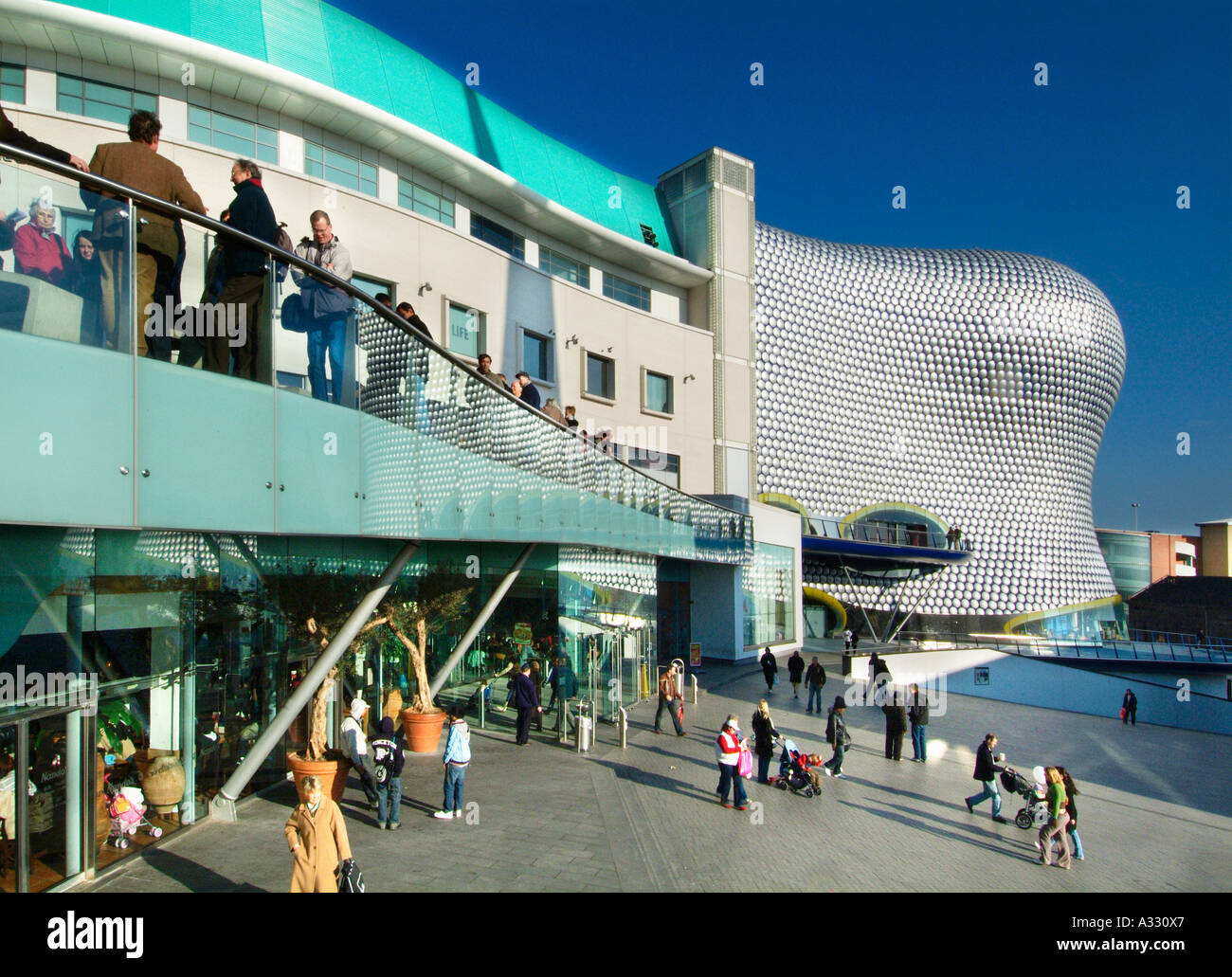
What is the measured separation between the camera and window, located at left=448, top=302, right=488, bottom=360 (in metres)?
21.9

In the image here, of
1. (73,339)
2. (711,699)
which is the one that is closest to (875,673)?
(711,699)

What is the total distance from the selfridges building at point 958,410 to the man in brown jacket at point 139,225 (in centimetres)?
4301

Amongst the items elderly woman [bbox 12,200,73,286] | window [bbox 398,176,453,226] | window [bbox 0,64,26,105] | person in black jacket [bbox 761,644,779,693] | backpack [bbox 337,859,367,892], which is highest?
window [bbox 398,176,453,226]

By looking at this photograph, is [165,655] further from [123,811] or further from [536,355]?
[536,355]

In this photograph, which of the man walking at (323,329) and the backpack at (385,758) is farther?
the backpack at (385,758)

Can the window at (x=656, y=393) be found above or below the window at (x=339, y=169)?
below

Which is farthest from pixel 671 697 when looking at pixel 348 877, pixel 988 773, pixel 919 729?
pixel 348 877

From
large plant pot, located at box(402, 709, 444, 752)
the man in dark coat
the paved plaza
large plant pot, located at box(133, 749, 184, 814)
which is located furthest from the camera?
the man in dark coat

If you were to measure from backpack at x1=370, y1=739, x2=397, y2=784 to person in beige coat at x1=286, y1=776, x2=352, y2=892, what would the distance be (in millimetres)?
2542

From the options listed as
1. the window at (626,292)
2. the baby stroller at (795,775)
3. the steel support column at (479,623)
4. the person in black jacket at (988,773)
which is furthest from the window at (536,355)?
the person in black jacket at (988,773)

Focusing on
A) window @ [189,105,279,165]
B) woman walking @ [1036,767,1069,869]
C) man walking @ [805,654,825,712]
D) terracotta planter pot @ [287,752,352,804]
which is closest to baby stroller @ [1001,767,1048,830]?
woman walking @ [1036,767,1069,869]

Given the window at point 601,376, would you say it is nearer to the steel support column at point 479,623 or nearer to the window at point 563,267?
the window at point 563,267

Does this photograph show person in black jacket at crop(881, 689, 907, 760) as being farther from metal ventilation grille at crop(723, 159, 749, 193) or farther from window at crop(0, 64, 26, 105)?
metal ventilation grille at crop(723, 159, 749, 193)

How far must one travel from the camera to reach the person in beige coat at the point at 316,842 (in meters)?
6.25
